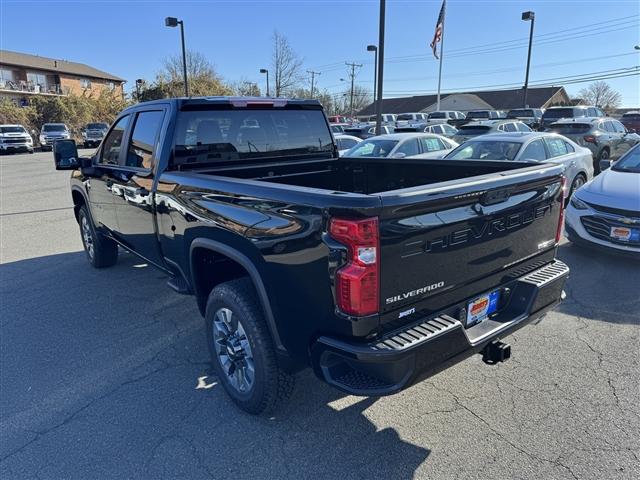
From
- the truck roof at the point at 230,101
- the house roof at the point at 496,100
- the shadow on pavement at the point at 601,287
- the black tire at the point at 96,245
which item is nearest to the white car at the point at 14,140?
the black tire at the point at 96,245

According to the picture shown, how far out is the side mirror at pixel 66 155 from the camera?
16.6ft

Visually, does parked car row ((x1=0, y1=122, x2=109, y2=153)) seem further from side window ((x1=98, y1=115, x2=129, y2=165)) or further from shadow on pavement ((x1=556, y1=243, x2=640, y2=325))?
shadow on pavement ((x1=556, y1=243, x2=640, y2=325))

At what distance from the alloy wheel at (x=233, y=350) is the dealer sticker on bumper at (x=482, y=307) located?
1376 millimetres

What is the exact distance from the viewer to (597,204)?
18.8 feet

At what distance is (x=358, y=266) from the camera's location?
A: 209cm

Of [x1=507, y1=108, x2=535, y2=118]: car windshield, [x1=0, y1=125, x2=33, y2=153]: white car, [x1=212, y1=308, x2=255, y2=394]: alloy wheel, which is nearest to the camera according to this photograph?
[x1=212, y1=308, x2=255, y2=394]: alloy wheel

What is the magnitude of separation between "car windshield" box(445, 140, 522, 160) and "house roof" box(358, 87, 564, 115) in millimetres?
53561

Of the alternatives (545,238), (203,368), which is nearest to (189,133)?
(203,368)

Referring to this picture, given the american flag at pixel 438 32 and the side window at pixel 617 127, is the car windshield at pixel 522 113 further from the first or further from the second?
the side window at pixel 617 127

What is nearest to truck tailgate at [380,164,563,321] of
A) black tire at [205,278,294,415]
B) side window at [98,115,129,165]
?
black tire at [205,278,294,415]

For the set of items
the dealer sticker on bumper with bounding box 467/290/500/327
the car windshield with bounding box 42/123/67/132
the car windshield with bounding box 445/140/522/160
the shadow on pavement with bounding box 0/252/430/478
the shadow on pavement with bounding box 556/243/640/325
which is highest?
the car windshield with bounding box 42/123/67/132

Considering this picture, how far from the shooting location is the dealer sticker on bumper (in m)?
2.65

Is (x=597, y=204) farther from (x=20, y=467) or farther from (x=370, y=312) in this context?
(x=20, y=467)

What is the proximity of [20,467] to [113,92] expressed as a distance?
173 ft
